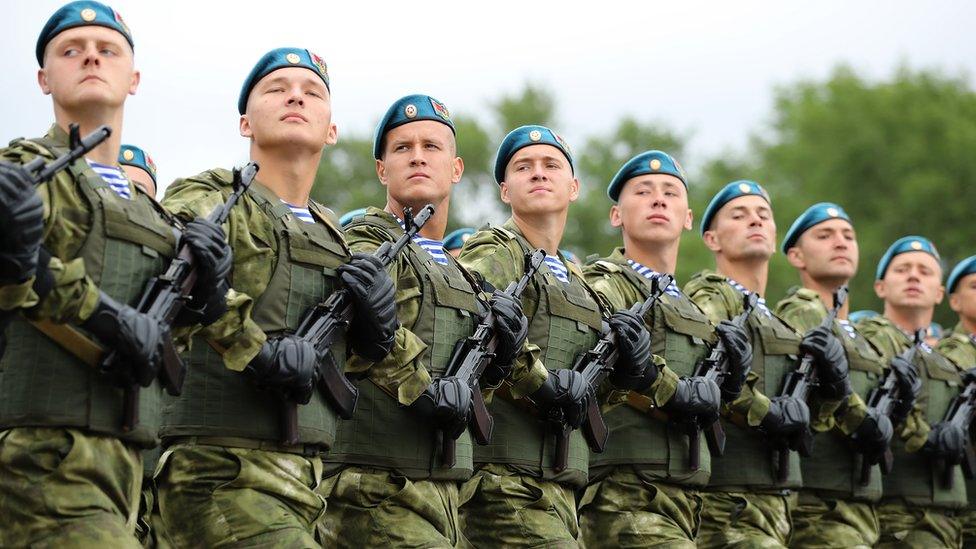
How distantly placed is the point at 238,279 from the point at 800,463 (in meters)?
5.45

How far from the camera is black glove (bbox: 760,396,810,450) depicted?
33.2ft

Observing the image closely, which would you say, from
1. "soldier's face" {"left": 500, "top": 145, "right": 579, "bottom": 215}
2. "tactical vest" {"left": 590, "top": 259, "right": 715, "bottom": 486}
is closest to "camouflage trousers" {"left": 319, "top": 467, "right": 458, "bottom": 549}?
"tactical vest" {"left": 590, "top": 259, "right": 715, "bottom": 486}

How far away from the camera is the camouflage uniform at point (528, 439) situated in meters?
8.23

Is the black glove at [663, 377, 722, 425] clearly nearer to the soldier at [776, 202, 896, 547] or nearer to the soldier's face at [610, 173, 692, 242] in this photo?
the soldier's face at [610, 173, 692, 242]

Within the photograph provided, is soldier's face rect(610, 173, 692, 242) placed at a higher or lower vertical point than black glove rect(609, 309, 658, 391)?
higher

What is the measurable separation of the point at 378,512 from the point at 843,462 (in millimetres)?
4729

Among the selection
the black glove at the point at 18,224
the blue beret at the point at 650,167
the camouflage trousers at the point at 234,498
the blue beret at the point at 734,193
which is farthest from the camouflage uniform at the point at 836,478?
the black glove at the point at 18,224

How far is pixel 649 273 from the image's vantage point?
1008cm

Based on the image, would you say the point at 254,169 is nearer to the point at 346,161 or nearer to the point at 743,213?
the point at 743,213

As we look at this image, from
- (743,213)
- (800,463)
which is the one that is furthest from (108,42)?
(800,463)

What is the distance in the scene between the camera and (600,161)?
36.3 m

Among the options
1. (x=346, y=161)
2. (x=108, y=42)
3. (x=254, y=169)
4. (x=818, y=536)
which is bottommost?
(x=818, y=536)

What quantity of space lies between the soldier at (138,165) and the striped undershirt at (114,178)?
2.19 meters

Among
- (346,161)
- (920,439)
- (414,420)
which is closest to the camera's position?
(414,420)
